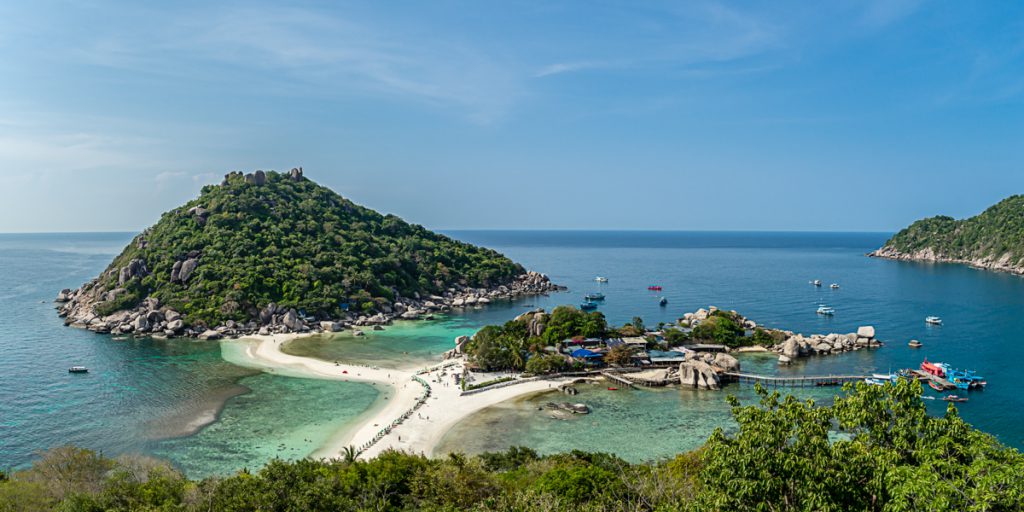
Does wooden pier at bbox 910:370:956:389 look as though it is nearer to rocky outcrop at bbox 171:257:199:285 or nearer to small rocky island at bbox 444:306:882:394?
small rocky island at bbox 444:306:882:394

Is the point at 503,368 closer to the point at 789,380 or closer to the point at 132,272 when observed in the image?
the point at 789,380

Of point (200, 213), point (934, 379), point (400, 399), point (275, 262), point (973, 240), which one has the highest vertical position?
point (200, 213)

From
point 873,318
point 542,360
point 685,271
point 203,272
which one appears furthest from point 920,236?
point 203,272

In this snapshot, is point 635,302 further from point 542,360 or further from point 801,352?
point 542,360

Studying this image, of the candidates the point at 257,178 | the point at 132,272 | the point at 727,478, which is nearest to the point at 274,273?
the point at 132,272

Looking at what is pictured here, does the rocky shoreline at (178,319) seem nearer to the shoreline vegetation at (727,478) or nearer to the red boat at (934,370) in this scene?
the shoreline vegetation at (727,478)

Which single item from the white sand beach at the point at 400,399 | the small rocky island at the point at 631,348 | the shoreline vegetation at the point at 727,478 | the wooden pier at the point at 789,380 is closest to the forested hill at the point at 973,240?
the small rocky island at the point at 631,348
